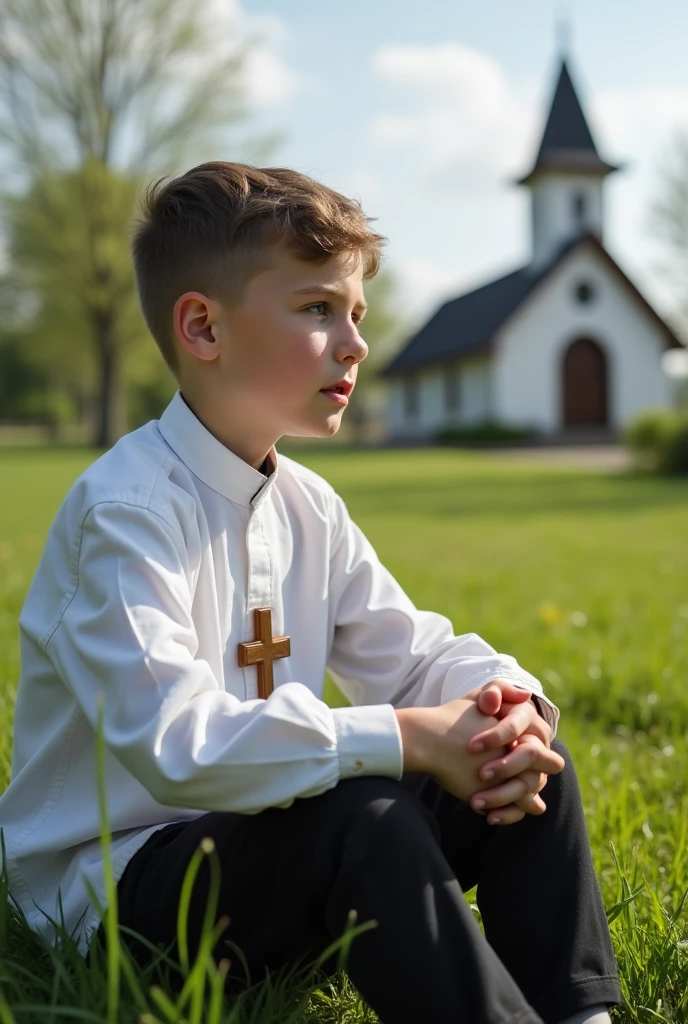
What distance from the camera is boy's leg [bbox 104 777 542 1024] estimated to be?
1237 mm

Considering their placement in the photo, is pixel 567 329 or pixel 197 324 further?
pixel 567 329

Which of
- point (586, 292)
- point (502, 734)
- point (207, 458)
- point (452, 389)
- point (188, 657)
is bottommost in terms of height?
point (502, 734)

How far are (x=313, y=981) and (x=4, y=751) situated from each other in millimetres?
1115

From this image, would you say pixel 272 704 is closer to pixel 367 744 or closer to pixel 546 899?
pixel 367 744

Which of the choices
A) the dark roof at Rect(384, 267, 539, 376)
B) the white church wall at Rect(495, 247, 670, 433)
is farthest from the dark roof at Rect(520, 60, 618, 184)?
the dark roof at Rect(384, 267, 539, 376)

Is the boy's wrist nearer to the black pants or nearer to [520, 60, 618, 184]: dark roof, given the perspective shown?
the black pants

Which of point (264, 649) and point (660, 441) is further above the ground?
point (264, 649)

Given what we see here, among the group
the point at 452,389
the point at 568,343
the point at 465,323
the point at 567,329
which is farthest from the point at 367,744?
the point at 465,323

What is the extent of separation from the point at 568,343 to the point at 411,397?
8.56m

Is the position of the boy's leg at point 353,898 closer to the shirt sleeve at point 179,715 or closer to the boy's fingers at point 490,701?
the shirt sleeve at point 179,715

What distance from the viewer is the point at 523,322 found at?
29734 millimetres

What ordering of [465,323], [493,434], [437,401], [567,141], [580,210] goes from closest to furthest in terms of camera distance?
[493,434], [580,210], [567,141], [465,323], [437,401]

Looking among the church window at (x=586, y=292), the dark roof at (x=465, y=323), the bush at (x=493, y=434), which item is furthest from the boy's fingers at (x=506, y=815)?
the church window at (x=586, y=292)

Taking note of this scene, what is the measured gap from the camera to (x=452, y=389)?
33781 mm
